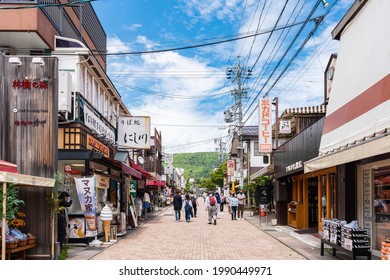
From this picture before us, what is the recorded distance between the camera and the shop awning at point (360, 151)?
8.01 m

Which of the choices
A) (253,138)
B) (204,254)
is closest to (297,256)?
(204,254)

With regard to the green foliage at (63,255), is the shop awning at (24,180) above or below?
above

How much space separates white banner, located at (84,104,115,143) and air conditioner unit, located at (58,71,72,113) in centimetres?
178

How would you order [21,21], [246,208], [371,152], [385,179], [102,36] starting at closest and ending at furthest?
[371,152], [385,179], [21,21], [102,36], [246,208]

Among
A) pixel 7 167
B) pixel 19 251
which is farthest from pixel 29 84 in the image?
pixel 19 251

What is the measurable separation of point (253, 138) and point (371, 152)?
39937mm

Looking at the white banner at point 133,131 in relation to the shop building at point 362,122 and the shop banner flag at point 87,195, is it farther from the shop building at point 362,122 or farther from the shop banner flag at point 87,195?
the shop building at point 362,122

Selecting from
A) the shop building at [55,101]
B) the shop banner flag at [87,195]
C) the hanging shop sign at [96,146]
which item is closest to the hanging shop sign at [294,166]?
the shop building at [55,101]

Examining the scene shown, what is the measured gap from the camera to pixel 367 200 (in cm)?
1226

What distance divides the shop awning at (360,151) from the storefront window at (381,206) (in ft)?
4.67

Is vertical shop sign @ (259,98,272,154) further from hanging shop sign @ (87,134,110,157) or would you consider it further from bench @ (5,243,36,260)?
bench @ (5,243,36,260)

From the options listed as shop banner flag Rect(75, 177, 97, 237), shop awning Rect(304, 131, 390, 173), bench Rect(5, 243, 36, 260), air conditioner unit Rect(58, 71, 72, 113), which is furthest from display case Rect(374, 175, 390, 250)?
air conditioner unit Rect(58, 71, 72, 113)

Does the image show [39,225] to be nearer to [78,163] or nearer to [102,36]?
[78,163]

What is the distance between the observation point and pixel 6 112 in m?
11.4
